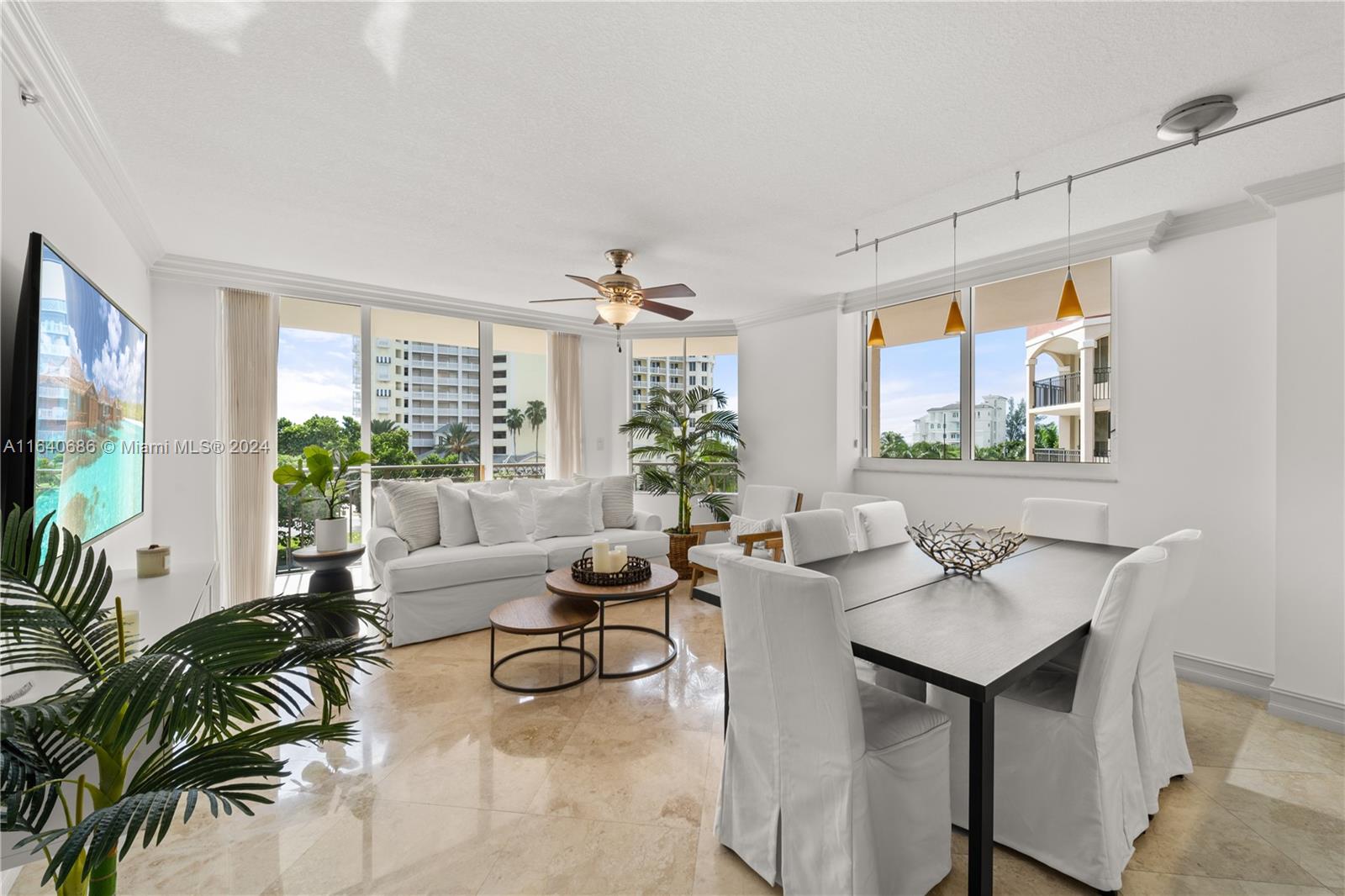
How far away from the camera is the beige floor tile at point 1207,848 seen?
1827mm

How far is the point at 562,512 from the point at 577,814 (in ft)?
9.87

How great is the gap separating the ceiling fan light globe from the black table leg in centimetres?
279

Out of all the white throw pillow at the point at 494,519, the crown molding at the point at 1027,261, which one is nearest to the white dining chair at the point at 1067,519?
the crown molding at the point at 1027,261

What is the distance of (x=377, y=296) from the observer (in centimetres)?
492

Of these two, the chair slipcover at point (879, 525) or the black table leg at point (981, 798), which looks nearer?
the black table leg at point (981, 798)

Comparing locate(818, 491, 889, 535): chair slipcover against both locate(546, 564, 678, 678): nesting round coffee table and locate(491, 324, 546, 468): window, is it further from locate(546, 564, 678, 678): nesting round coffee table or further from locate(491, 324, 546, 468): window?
locate(491, 324, 546, 468): window

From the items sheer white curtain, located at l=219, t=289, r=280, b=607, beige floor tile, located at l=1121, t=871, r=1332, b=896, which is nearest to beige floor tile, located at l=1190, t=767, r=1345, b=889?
beige floor tile, located at l=1121, t=871, r=1332, b=896

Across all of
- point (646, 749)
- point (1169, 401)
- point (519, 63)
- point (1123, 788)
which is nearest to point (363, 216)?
point (519, 63)

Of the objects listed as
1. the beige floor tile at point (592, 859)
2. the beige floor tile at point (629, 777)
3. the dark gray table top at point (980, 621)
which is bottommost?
the beige floor tile at point (592, 859)

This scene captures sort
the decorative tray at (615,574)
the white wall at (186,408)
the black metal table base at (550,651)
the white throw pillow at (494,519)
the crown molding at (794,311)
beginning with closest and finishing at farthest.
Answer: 1. the black metal table base at (550,651)
2. the decorative tray at (615,574)
3. the white wall at (186,408)
4. the white throw pillow at (494,519)
5. the crown molding at (794,311)

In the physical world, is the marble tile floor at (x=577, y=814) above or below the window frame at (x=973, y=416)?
below

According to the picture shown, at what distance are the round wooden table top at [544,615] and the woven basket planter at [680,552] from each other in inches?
82.9

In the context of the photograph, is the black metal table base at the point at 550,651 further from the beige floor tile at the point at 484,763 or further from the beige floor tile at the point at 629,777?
the beige floor tile at the point at 629,777

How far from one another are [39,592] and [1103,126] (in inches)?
139
